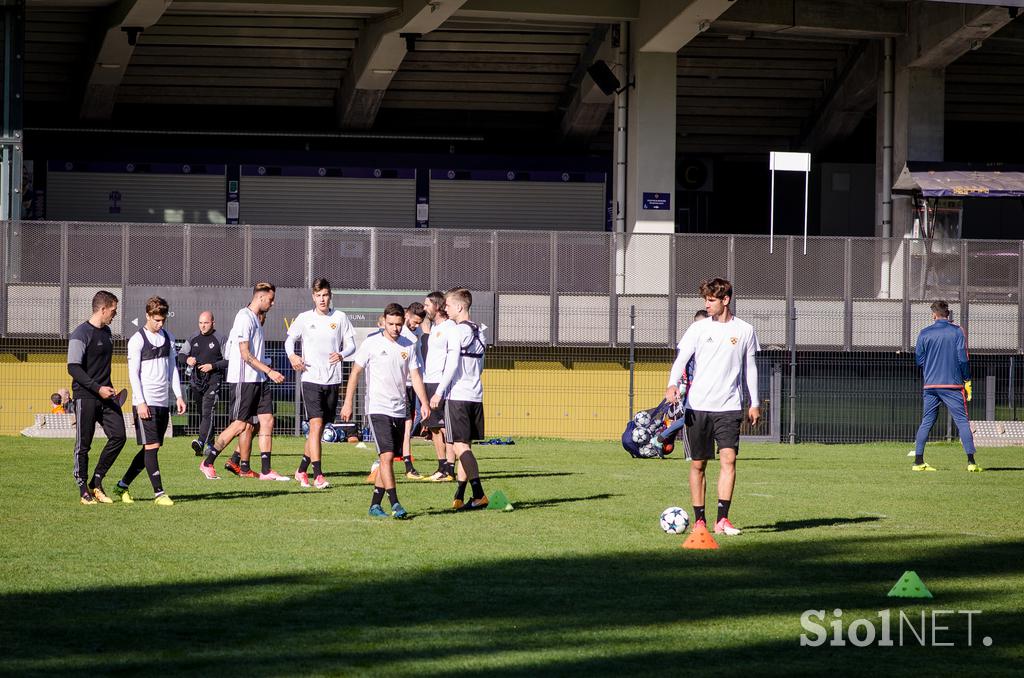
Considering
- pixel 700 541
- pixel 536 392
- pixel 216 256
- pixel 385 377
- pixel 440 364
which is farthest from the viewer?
pixel 536 392

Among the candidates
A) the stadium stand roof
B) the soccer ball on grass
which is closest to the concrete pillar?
the stadium stand roof

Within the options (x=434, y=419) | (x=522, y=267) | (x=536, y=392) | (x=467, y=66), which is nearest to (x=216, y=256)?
(x=522, y=267)

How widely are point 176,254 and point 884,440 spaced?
13.3 metres

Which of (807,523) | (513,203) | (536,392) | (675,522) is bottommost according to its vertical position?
(807,523)

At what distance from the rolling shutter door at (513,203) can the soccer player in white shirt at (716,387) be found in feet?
80.0

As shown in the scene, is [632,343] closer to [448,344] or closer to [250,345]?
[250,345]

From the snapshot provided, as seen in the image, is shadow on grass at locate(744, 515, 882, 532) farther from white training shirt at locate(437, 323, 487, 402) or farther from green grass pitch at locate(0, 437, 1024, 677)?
white training shirt at locate(437, 323, 487, 402)

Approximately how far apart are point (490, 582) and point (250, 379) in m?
6.82

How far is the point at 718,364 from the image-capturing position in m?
10.8

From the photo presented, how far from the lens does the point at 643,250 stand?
26.8 metres

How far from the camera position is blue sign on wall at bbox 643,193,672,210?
30453 mm

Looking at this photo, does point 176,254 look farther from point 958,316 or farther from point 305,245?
point 958,316

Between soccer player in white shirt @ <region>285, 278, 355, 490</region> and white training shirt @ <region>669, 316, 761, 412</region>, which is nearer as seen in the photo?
white training shirt @ <region>669, 316, 761, 412</region>

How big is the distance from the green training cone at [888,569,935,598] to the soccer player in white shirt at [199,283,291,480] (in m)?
7.56
